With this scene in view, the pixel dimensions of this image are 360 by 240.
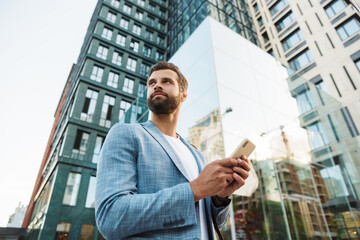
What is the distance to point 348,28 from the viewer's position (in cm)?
1588

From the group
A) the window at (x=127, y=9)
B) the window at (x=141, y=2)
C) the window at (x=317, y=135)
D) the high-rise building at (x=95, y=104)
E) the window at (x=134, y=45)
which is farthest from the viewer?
the window at (x=141, y=2)

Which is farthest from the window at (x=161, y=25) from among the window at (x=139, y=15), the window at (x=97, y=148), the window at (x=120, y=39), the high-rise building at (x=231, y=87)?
the window at (x=97, y=148)

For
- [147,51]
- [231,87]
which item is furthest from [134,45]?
[231,87]

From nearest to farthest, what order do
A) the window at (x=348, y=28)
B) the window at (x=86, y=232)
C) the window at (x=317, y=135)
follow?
the window at (x=317, y=135), the window at (x=348, y=28), the window at (x=86, y=232)

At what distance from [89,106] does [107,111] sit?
177cm

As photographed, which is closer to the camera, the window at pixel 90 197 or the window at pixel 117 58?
the window at pixel 90 197

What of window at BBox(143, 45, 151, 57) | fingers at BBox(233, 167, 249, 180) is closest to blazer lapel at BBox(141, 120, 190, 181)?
fingers at BBox(233, 167, 249, 180)

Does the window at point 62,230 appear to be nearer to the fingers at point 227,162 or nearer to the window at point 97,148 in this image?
the window at point 97,148

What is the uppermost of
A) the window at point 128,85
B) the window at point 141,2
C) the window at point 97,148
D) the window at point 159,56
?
the window at point 141,2

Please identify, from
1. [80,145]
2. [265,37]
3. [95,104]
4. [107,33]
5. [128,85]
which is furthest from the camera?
[265,37]

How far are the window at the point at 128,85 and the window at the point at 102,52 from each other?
347 cm

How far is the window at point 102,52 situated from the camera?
23.1m

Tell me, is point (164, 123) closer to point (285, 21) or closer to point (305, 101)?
point (305, 101)

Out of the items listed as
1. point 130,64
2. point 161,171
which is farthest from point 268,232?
point 130,64
